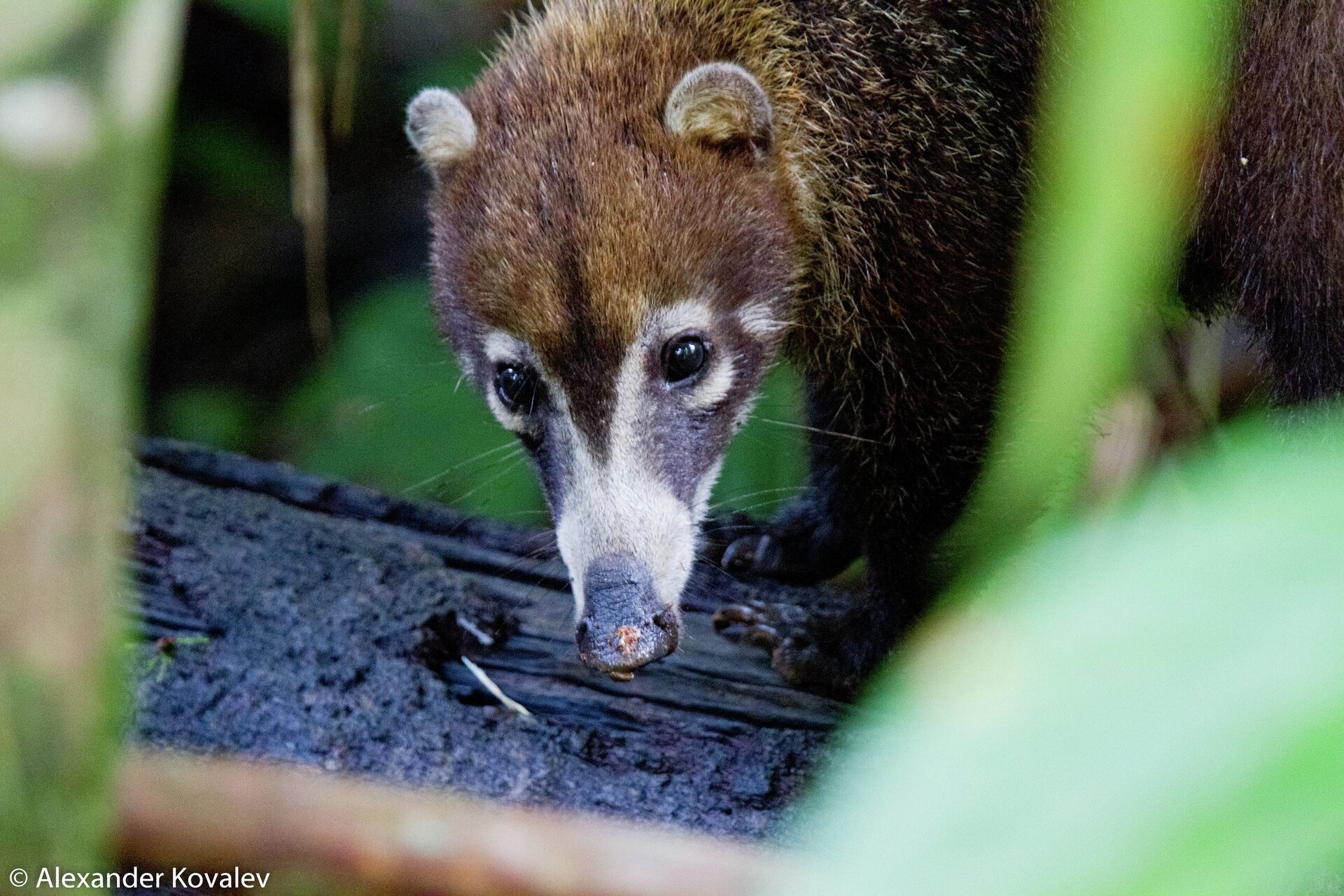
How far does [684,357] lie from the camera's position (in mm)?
3260

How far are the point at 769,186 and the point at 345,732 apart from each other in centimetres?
184

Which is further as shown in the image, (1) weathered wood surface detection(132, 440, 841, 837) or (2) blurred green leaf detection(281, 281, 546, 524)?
(2) blurred green leaf detection(281, 281, 546, 524)

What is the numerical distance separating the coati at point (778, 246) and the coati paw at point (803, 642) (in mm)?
11

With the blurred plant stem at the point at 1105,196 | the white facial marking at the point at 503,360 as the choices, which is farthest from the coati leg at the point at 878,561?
the blurred plant stem at the point at 1105,196

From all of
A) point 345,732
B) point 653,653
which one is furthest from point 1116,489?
point 345,732

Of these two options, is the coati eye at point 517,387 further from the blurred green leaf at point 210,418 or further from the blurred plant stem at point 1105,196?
the blurred green leaf at point 210,418

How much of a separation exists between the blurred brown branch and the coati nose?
1753mm

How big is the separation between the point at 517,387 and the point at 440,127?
0.80 metres

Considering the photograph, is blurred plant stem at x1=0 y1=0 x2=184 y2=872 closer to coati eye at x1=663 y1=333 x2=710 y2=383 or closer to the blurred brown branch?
the blurred brown branch

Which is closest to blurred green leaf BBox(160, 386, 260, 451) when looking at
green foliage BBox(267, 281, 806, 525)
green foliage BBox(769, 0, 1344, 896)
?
green foliage BBox(267, 281, 806, 525)

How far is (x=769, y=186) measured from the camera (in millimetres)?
3496

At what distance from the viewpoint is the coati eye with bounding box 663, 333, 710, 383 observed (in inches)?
128

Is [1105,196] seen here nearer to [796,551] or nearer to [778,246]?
[778,246]

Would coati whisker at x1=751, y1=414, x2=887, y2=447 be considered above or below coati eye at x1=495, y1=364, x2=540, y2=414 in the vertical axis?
below
